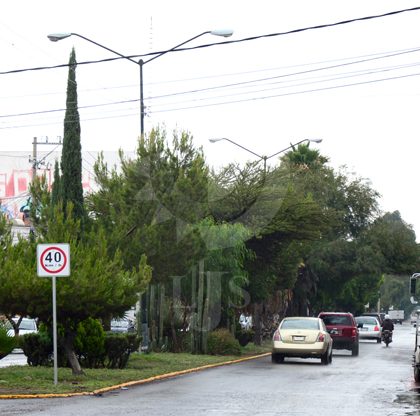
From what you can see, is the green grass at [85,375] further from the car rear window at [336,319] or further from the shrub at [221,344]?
the car rear window at [336,319]

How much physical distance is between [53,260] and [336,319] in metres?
23.3

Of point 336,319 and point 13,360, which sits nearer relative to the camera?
point 13,360

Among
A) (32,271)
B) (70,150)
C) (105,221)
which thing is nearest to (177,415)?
(32,271)

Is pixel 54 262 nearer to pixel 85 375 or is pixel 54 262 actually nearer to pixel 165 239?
pixel 85 375

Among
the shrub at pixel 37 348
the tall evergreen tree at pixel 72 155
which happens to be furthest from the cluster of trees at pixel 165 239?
the shrub at pixel 37 348

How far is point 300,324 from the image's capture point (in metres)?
32.3

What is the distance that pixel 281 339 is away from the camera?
104ft

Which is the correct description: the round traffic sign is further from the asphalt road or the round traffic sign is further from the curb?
the asphalt road

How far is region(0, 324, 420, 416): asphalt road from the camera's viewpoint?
16.0m

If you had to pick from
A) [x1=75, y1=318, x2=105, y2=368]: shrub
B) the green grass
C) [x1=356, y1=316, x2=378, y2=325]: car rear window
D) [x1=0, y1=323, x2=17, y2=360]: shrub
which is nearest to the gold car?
the green grass

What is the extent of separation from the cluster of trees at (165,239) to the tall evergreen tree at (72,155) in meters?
0.03

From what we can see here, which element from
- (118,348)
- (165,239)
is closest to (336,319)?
(165,239)

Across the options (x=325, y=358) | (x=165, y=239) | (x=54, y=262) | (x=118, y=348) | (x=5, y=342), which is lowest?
(x=325, y=358)

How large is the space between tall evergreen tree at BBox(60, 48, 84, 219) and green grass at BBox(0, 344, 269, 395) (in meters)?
4.13
